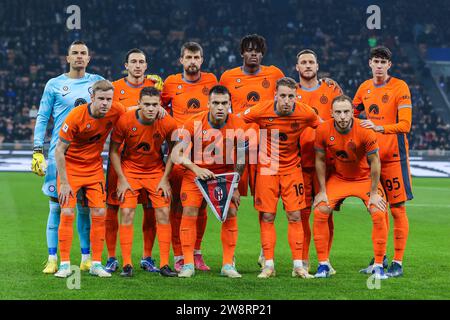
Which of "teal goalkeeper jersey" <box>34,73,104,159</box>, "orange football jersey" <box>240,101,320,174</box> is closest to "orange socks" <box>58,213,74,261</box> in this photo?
"teal goalkeeper jersey" <box>34,73,104,159</box>

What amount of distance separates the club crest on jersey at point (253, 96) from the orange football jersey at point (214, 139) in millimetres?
560

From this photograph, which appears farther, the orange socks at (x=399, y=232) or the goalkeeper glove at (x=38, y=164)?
the orange socks at (x=399, y=232)

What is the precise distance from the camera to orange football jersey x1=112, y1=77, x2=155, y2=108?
27.5 ft

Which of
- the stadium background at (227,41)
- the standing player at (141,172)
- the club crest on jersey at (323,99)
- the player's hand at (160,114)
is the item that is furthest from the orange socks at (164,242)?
the stadium background at (227,41)

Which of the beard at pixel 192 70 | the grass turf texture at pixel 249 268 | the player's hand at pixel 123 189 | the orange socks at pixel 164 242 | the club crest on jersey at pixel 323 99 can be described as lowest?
the grass turf texture at pixel 249 268

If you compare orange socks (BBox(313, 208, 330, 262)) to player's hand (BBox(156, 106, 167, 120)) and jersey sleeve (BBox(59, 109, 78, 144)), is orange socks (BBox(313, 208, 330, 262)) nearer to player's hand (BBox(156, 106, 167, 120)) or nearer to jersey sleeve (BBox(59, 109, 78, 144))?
player's hand (BBox(156, 106, 167, 120))

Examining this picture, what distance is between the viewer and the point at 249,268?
851cm

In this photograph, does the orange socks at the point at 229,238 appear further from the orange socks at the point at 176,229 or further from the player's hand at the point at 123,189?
the player's hand at the point at 123,189

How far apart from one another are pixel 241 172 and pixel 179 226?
38.5 inches

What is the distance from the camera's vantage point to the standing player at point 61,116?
8172 millimetres

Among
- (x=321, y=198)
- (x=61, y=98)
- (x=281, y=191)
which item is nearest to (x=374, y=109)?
(x=321, y=198)

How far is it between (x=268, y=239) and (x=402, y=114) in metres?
1.80

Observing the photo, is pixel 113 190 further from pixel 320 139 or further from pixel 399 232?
pixel 399 232

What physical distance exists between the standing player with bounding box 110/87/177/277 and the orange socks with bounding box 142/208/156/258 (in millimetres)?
426
